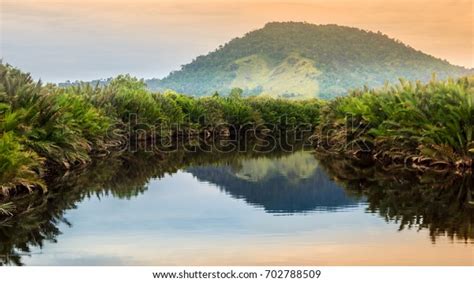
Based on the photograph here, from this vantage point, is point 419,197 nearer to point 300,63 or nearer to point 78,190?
point 78,190

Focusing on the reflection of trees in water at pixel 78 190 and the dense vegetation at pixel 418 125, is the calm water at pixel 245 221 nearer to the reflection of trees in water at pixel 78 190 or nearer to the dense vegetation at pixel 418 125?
the reflection of trees in water at pixel 78 190

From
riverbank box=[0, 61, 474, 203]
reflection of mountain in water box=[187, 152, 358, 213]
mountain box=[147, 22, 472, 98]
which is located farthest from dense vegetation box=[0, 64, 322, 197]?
mountain box=[147, 22, 472, 98]

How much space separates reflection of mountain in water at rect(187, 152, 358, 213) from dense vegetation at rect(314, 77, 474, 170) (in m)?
1.92

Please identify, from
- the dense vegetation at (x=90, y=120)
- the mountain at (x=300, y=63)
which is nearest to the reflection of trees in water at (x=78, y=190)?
the dense vegetation at (x=90, y=120)

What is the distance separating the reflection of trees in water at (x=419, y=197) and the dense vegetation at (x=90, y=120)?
18.5ft

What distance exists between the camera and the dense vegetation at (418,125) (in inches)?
566

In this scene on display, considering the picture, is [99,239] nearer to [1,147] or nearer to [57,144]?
[1,147]

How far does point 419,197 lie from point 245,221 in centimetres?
327

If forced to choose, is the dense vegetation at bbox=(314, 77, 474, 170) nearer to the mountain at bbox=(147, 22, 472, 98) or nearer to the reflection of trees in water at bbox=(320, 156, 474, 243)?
the reflection of trees in water at bbox=(320, 156, 474, 243)

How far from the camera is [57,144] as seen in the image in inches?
588

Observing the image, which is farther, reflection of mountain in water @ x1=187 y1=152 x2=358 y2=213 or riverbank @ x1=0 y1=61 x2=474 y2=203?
riverbank @ x1=0 y1=61 x2=474 y2=203

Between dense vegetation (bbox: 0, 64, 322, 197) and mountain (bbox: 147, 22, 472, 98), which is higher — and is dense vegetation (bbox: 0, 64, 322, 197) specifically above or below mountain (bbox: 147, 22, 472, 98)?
below

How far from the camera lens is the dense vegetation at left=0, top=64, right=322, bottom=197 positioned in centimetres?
1166

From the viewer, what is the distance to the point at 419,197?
11.0m
